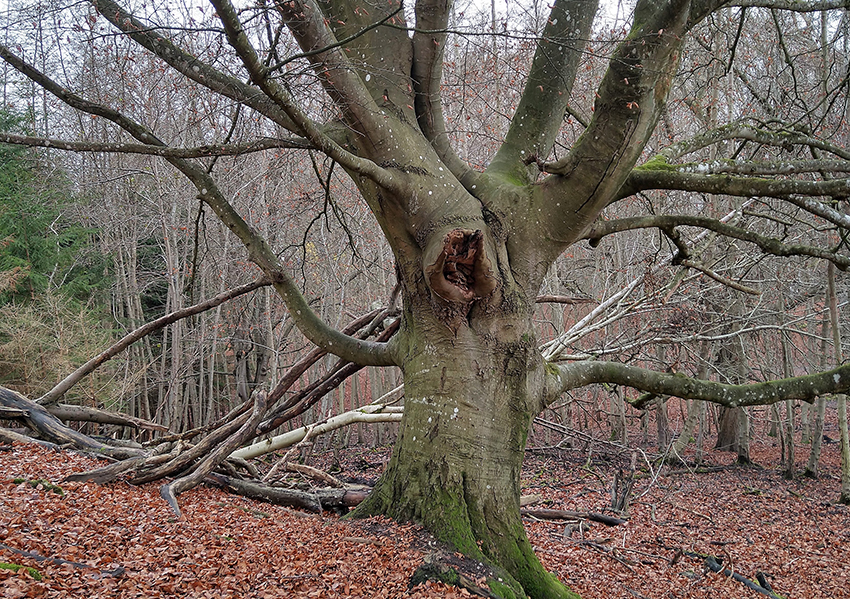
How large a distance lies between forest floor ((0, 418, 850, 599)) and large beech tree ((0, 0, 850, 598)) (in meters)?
0.57

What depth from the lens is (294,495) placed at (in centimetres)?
531

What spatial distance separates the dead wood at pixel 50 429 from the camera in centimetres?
568

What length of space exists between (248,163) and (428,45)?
33.2 ft

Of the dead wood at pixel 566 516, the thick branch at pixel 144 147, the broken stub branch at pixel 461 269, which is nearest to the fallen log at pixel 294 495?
the dead wood at pixel 566 516

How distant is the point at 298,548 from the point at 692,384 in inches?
132

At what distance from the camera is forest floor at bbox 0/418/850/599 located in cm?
295

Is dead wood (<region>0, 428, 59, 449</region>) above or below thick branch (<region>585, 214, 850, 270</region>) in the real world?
below

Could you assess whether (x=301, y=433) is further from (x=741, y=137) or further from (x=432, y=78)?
(x=741, y=137)

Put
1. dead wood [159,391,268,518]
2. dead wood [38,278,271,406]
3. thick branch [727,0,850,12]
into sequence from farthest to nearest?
1. dead wood [38,278,271,406]
2. dead wood [159,391,268,518]
3. thick branch [727,0,850,12]

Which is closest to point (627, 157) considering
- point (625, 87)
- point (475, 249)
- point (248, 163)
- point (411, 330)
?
point (625, 87)

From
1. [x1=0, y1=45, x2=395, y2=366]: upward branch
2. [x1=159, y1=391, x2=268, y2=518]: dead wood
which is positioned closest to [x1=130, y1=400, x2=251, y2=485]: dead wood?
[x1=159, y1=391, x2=268, y2=518]: dead wood

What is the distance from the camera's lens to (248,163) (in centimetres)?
1339

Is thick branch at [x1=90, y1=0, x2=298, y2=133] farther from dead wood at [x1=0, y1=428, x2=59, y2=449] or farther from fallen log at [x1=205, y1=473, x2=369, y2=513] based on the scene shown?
dead wood at [x1=0, y1=428, x2=59, y2=449]

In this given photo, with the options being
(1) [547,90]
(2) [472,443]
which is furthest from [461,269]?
(1) [547,90]
